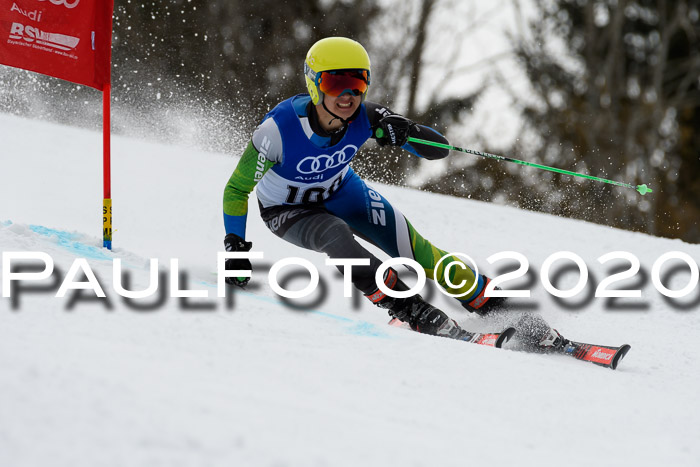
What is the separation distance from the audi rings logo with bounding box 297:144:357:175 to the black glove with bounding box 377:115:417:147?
0.16 meters

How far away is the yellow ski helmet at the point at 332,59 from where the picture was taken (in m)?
3.41

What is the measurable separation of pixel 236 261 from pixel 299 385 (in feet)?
4.91

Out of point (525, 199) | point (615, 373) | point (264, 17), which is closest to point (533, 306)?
point (615, 373)

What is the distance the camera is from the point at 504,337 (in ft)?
10.00

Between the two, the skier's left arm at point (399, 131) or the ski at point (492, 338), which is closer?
the ski at point (492, 338)

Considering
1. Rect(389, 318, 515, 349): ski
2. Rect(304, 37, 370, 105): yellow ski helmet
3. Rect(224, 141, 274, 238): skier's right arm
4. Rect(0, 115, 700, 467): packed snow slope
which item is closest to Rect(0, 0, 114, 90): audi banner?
Rect(0, 115, 700, 467): packed snow slope

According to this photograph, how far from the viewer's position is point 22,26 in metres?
3.67

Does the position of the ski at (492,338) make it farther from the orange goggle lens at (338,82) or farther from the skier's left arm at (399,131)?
the orange goggle lens at (338,82)

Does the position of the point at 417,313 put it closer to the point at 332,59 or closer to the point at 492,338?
the point at 492,338

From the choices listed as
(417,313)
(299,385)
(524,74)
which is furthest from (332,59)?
(524,74)

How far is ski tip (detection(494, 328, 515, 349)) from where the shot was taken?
3.03m

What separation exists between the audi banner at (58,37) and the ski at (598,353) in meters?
2.62

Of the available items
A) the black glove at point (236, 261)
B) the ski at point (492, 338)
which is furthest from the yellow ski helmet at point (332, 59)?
the ski at point (492, 338)

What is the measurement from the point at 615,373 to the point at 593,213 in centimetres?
1431
